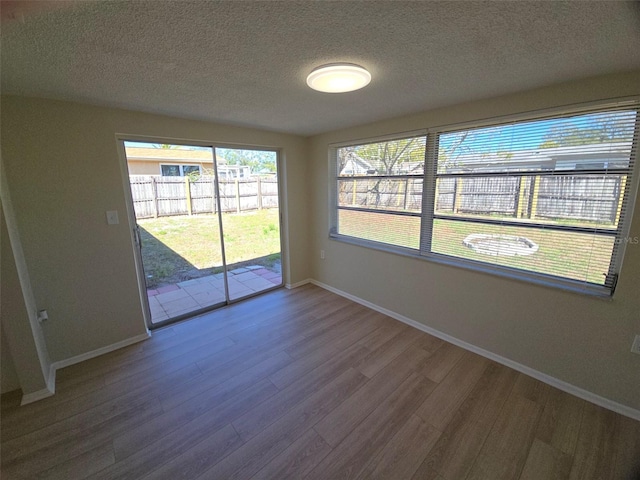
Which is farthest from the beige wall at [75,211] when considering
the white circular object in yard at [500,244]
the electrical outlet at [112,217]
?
the white circular object in yard at [500,244]

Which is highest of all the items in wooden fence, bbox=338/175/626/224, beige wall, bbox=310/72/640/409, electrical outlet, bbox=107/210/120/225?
wooden fence, bbox=338/175/626/224

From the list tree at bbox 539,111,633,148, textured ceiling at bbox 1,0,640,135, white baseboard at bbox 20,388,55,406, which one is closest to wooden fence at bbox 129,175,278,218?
textured ceiling at bbox 1,0,640,135

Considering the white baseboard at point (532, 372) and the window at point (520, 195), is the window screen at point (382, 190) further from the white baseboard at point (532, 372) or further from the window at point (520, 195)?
the white baseboard at point (532, 372)

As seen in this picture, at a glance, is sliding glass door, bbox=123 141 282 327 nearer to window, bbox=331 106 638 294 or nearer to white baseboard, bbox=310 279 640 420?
window, bbox=331 106 638 294

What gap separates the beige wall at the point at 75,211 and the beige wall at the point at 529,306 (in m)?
2.50

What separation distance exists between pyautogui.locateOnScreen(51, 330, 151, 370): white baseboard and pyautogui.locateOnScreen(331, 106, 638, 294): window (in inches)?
113

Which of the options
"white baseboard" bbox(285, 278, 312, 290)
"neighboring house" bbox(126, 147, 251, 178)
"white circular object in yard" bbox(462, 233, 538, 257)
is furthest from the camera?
"white baseboard" bbox(285, 278, 312, 290)

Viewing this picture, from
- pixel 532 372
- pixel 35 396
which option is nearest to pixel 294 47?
pixel 532 372

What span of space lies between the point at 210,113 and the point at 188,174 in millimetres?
774

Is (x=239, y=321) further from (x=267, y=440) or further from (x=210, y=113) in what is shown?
(x=210, y=113)

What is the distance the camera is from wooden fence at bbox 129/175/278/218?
263 cm

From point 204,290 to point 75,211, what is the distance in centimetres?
177

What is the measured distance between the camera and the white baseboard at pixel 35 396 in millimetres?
1895

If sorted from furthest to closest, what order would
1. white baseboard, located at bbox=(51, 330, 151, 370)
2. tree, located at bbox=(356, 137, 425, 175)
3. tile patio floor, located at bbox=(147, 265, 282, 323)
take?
tile patio floor, located at bbox=(147, 265, 282, 323) < tree, located at bbox=(356, 137, 425, 175) < white baseboard, located at bbox=(51, 330, 151, 370)
